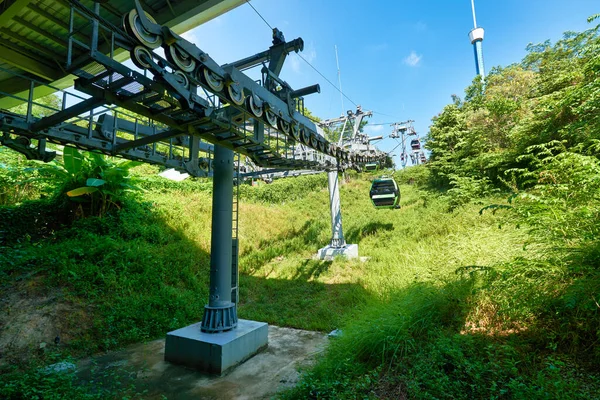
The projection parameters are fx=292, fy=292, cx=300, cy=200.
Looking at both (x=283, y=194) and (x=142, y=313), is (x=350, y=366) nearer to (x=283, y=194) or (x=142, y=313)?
(x=142, y=313)

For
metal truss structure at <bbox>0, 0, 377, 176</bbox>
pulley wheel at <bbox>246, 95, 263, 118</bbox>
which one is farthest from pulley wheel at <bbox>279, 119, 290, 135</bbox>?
pulley wheel at <bbox>246, 95, 263, 118</bbox>

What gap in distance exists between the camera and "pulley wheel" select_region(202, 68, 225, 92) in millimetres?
3745

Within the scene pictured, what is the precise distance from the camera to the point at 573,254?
3.95 meters

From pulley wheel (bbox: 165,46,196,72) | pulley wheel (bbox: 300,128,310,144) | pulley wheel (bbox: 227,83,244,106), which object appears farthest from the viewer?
pulley wheel (bbox: 300,128,310,144)

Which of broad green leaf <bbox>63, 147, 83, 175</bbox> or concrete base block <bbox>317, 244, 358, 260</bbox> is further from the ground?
broad green leaf <bbox>63, 147, 83, 175</bbox>

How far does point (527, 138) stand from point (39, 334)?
55.1 feet

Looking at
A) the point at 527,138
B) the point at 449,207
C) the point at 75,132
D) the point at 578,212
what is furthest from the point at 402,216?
the point at 75,132

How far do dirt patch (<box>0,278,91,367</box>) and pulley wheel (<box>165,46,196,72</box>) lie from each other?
5878 millimetres

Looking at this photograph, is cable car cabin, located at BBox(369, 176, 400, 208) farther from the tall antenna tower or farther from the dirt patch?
the tall antenna tower

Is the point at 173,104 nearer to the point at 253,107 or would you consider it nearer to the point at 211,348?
the point at 253,107

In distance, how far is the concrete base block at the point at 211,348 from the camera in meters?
5.00

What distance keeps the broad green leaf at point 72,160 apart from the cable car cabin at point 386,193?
11179 millimetres

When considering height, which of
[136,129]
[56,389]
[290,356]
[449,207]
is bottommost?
[290,356]

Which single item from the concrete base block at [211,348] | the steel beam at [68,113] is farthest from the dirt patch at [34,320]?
the steel beam at [68,113]
